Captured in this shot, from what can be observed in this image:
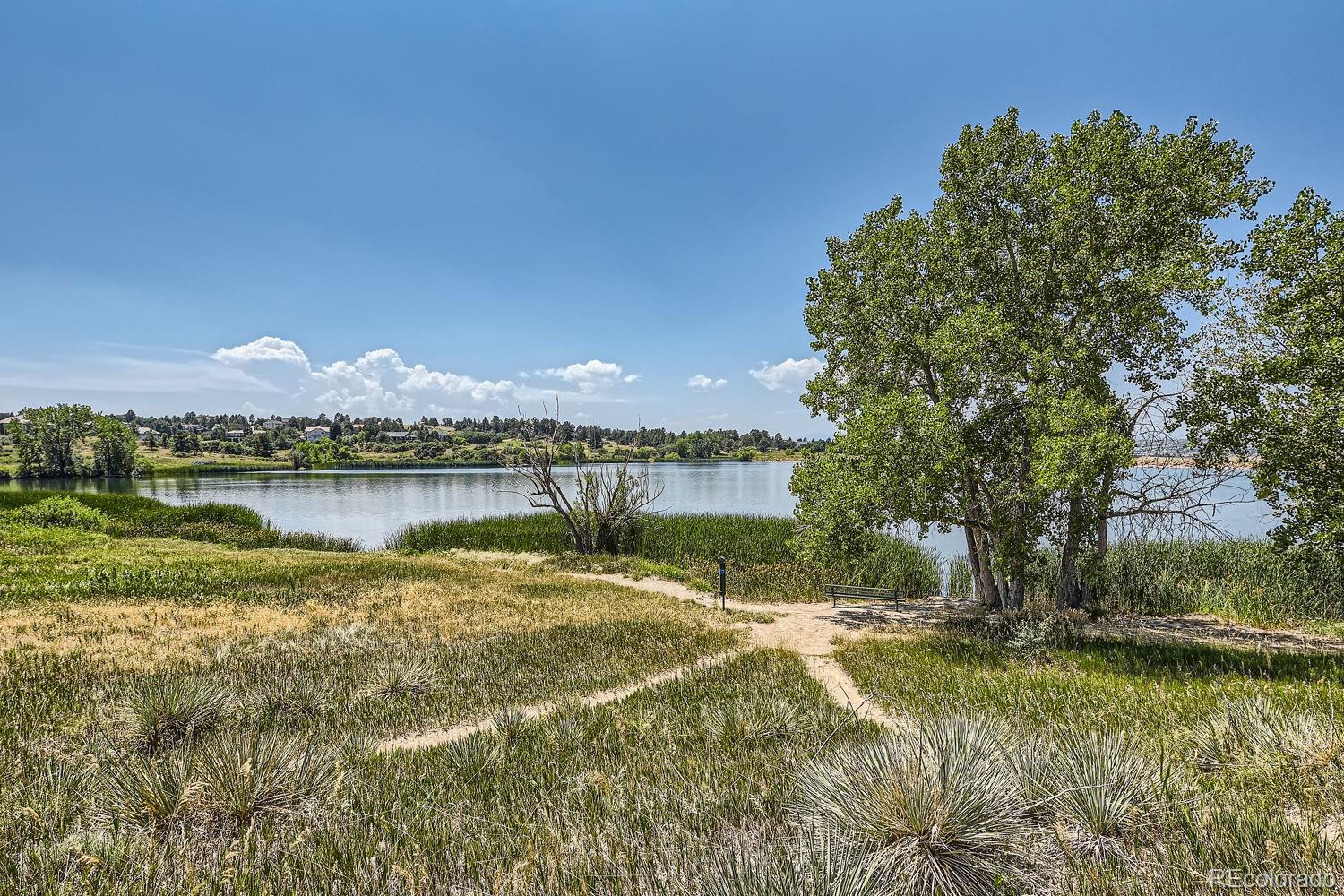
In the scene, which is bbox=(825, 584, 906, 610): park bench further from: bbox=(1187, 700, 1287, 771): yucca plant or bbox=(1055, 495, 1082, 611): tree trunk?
bbox=(1187, 700, 1287, 771): yucca plant

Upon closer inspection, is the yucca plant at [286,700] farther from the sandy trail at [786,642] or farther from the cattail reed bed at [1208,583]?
the cattail reed bed at [1208,583]

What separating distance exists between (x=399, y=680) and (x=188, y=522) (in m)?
34.5

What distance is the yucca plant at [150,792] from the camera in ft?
13.1

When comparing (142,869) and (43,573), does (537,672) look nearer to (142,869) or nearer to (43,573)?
(142,869)

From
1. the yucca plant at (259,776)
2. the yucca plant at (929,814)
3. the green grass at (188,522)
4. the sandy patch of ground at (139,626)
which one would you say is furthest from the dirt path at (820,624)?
the green grass at (188,522)

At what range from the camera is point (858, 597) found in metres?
17.6

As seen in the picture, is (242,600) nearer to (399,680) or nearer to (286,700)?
(286,700)

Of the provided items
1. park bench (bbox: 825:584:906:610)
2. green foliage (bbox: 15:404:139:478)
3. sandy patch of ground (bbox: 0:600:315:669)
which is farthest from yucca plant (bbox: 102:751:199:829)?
green foliage (bbox: 15:404:139:478)

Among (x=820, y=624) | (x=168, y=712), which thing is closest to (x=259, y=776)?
(x=168, y=712)

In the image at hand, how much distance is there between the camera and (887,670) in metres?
8.83

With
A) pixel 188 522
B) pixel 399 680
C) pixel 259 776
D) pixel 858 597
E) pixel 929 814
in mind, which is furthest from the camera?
pixel 188 522

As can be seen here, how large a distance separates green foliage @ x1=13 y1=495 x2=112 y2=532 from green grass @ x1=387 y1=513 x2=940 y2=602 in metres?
14.3

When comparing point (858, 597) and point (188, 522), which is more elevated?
point (188, 522)

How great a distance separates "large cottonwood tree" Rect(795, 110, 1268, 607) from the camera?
1128 cm
